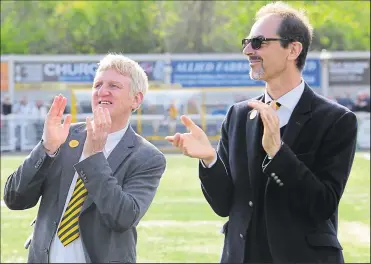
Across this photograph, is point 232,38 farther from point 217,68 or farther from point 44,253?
point 44,253

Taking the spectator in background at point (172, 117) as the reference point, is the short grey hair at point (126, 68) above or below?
above

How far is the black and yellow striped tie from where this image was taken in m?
4.60

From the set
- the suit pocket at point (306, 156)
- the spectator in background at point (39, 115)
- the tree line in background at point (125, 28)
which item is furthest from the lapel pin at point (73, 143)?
the tree line in background at point (125, 28)

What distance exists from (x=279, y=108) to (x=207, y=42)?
50.2 meters

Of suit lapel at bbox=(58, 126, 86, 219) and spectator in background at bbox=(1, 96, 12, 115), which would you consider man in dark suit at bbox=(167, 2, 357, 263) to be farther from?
spectator in background at bbox=(1, 96, 12, 115)

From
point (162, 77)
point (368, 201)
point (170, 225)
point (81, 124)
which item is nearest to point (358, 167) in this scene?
point (368, 201)

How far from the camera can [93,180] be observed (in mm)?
4527

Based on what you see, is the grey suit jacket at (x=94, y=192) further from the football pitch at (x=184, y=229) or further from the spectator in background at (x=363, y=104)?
the spectator in background at (x=363, y=104)

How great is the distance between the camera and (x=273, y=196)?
178 inches

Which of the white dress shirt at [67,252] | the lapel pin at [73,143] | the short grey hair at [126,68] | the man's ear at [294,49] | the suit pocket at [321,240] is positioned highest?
the man's ear at [294,49]

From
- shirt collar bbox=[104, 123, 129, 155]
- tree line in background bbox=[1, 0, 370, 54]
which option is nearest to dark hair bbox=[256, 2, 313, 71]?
shirt collar bbox=[104, 123, 129, 155]

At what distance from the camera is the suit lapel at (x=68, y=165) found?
15.3 ft

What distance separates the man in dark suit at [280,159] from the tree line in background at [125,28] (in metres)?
49.9

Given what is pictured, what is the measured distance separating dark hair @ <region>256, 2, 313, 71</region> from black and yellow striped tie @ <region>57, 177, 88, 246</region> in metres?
1.24
